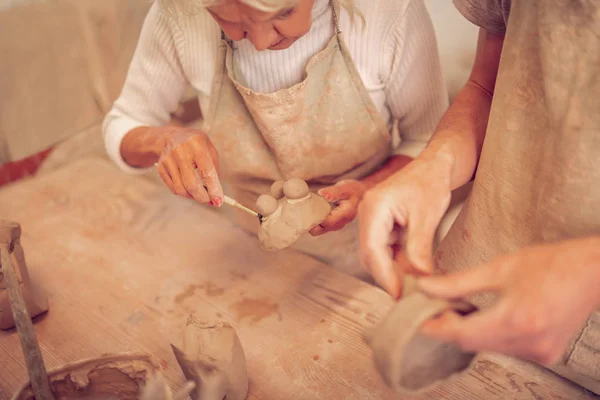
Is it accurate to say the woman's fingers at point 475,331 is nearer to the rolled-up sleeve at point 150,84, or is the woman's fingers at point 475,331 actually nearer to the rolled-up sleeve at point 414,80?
the rolled-up sleeve at point 414,80

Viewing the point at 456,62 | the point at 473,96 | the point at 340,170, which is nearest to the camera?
the point at 473,96

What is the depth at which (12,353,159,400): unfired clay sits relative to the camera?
2.97 feet

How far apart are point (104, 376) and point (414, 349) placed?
1.88ft

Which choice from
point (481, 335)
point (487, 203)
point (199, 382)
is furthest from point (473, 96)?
point (199, 382)

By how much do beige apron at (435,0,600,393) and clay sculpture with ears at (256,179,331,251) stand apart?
1.13 ft

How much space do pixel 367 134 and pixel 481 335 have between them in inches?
35.2

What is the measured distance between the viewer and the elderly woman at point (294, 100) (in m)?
1.29

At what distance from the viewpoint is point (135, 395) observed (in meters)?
0.94

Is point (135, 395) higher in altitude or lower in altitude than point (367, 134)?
lower

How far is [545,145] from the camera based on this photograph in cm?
90

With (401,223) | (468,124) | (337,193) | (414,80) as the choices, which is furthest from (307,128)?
(401,223)

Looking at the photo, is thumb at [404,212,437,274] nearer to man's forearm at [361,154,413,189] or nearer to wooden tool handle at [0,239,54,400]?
man's forearm at [361,154,413,189]

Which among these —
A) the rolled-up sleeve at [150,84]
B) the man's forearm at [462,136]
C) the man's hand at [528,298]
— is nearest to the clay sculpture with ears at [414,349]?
the man's hand at [528,298]

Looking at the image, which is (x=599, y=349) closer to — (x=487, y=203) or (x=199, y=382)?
(x=487, y=203)
